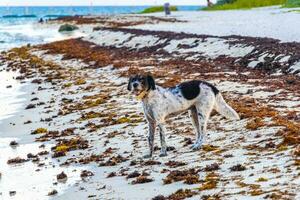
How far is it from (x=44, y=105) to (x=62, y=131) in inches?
189

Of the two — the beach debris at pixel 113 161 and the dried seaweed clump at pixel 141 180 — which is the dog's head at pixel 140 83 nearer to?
the beach debris at pixel 113 161

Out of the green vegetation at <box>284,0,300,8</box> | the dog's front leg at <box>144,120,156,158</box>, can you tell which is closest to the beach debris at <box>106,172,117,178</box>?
the dog's front leg at <box>144,120,156,158</box>

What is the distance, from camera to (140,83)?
11336mm

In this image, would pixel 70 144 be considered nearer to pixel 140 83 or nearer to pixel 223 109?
pixel 140 83

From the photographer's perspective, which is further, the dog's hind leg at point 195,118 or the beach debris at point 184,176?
the dog's hind leg at point 195,118

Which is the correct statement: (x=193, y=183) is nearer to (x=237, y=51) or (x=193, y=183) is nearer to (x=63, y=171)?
(x=63, y=171)

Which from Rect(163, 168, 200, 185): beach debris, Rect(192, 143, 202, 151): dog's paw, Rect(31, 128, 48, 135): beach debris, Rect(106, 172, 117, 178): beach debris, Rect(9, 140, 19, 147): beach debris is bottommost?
Rect(31, 128, 48, 135): beach debris

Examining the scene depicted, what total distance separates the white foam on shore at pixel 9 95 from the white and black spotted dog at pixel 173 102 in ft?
25.8

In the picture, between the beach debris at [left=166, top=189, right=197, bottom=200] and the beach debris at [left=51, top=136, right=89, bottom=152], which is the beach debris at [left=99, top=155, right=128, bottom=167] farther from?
the beach debris at [left=166, top=189, right=197, bottom=200]

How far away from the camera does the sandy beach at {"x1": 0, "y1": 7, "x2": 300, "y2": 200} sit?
9.41 m

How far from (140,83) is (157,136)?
227cm

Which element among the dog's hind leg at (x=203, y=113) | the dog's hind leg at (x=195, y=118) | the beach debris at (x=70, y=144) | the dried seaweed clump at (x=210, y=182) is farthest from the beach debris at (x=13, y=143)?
the dried seaweed clump at (x=210, y=182)

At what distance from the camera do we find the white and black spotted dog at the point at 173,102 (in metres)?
11.5

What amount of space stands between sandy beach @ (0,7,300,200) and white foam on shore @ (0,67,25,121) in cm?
16
